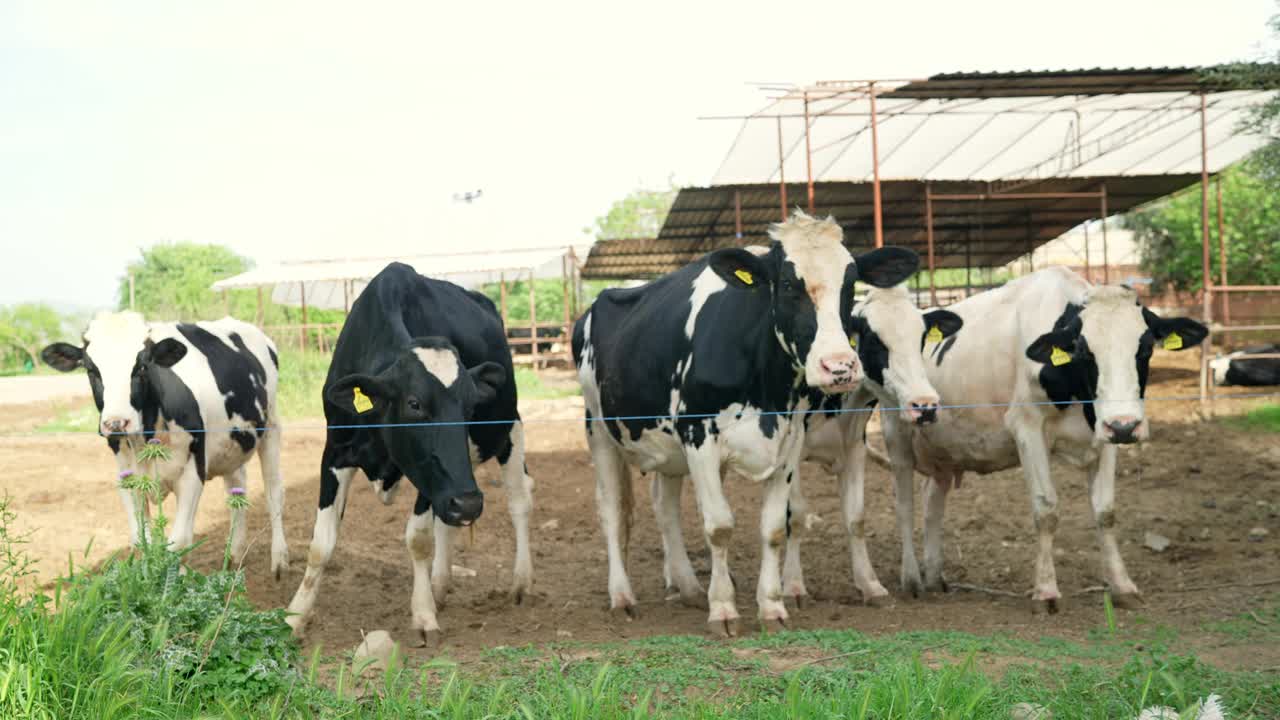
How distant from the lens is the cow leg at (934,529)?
26.8 feet

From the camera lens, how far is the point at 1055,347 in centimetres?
714

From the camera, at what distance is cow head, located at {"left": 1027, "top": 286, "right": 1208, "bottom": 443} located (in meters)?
6.77

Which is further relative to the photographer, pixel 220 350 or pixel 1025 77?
pixel 1025 77

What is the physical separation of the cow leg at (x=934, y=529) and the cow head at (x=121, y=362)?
214 inches

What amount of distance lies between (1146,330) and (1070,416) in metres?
0.74

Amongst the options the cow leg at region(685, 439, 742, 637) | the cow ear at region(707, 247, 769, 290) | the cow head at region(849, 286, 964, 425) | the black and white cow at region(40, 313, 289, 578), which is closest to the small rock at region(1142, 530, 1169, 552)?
the cow head at region(849, 286, 964, 425)

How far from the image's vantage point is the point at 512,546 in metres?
9.88

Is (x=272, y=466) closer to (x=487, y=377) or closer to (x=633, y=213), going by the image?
(x=487, y=377)

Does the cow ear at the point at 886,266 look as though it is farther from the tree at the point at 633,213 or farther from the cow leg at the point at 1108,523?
the tree at the point at 633,213

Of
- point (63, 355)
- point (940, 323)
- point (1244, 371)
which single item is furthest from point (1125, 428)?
point (1244, 371)

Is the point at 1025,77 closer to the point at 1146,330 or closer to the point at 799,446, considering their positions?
the point at 1146,330

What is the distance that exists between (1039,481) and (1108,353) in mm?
989

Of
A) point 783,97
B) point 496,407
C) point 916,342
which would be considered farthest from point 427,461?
point 783,97

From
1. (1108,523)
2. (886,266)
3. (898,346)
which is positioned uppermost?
(886,266)
